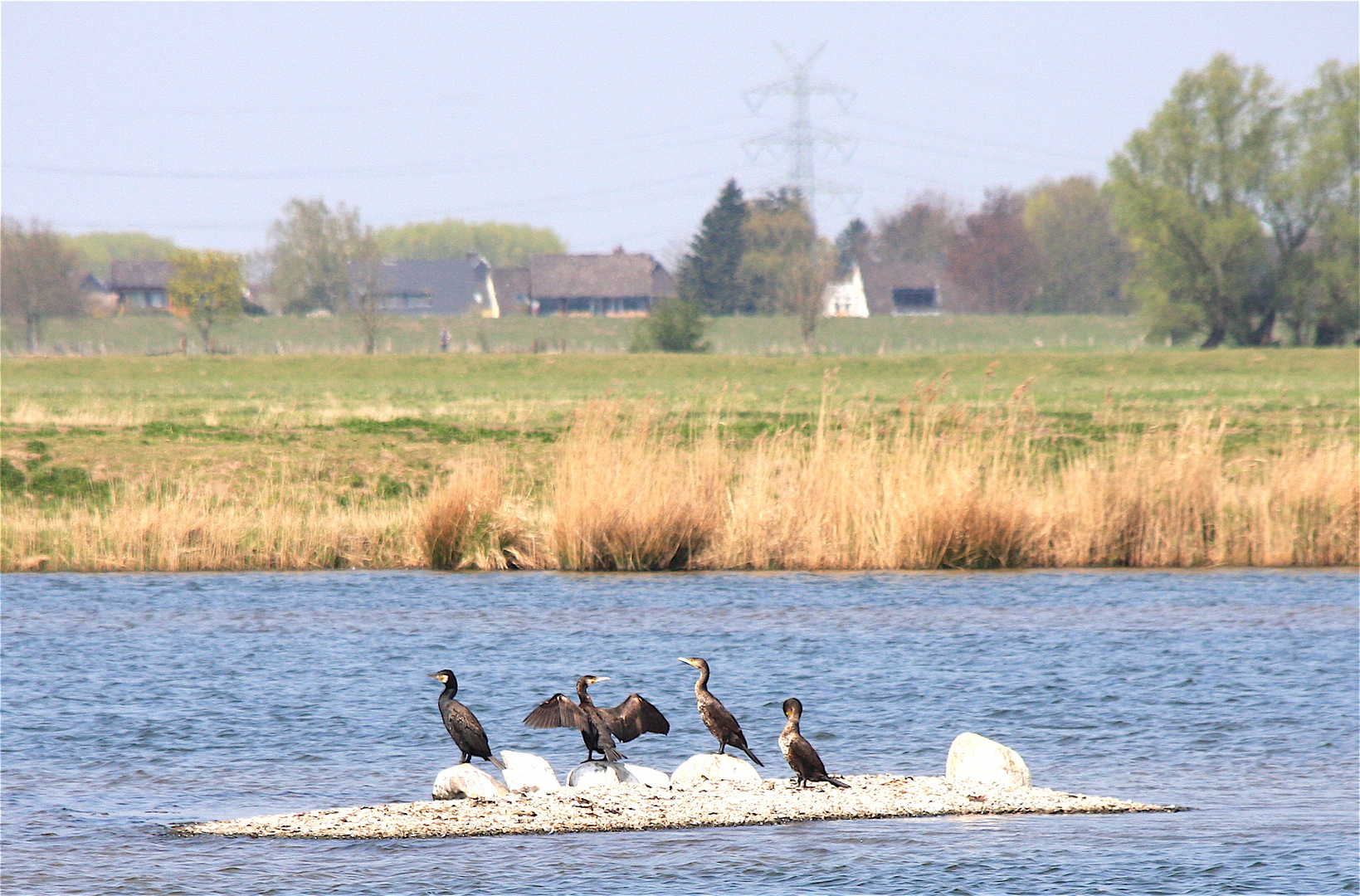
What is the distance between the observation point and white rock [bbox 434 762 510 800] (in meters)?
10.3

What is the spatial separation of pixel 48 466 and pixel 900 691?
18604 millimetres

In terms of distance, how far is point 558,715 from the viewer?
10.2 meters

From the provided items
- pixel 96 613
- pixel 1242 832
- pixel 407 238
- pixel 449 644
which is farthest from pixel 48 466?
pixel 407 238

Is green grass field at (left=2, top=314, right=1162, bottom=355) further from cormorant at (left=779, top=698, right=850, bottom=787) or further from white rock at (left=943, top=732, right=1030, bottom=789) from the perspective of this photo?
cormorant at (left=779, top=698, right=850, bottom=787)

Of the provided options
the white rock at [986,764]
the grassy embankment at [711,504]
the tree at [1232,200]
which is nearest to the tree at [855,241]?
the tree at [1232,200]

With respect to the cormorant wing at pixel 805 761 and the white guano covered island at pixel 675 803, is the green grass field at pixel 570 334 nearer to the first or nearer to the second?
the white guano covered island at pixel 675 803

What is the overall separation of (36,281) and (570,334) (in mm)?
30772

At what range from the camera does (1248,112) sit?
8119 cm

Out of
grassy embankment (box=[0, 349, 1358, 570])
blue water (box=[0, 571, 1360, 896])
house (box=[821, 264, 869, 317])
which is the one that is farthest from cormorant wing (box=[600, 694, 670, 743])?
house (box=[821, 264, 869, 317])

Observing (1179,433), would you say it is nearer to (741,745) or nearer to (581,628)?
(581,628)

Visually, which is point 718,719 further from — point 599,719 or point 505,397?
point 505,397

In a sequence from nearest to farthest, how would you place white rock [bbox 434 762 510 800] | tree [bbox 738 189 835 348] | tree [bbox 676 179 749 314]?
1. white rock [bbox 434 762 510 800]
2. tree [bbox 738 189 835 348]
3. tree [bbox 676 179 749 314]

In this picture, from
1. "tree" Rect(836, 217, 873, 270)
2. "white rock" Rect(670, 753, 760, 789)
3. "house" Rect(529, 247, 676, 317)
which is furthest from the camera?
"tree" Rect(836, 217, 873, 270)

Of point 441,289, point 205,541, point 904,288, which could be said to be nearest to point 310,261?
point 441,289
